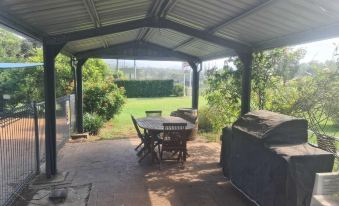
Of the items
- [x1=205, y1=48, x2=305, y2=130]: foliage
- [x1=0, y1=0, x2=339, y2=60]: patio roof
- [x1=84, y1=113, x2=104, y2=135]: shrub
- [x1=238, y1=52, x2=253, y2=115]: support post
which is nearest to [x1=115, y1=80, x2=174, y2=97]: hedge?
[x1=84, y1=113, x2=104, y2=135]: shrub

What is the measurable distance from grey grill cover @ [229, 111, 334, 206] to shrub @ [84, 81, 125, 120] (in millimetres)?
7747

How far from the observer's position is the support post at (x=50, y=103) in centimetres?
593

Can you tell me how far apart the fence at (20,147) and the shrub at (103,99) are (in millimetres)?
3924

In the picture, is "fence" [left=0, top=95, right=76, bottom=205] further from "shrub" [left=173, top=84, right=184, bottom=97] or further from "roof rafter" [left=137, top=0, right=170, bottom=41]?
"shrub" [left=173, top=84, right=184, bottom=97]

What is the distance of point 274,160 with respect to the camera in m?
3.94

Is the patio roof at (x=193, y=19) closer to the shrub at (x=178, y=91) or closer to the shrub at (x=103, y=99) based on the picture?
the shrub at (x=103, y=99)

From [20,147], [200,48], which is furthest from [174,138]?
[200,48]

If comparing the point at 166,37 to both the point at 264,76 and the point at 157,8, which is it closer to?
the point at 264,76

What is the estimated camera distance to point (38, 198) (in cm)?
505

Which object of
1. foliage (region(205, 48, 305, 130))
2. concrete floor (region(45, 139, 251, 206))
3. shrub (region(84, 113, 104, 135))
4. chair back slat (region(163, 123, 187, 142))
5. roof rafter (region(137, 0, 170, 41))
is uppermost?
roof rafter (region(137, 0, 170, 41))

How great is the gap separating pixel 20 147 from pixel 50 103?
142cm

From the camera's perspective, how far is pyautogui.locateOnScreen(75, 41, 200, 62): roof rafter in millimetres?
10430

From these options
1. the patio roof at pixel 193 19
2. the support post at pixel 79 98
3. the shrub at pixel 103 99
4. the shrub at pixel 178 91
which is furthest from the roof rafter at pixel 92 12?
the shrub at pixel 178 91

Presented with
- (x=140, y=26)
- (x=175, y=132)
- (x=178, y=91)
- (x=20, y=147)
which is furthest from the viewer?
(x=178, y=91)
